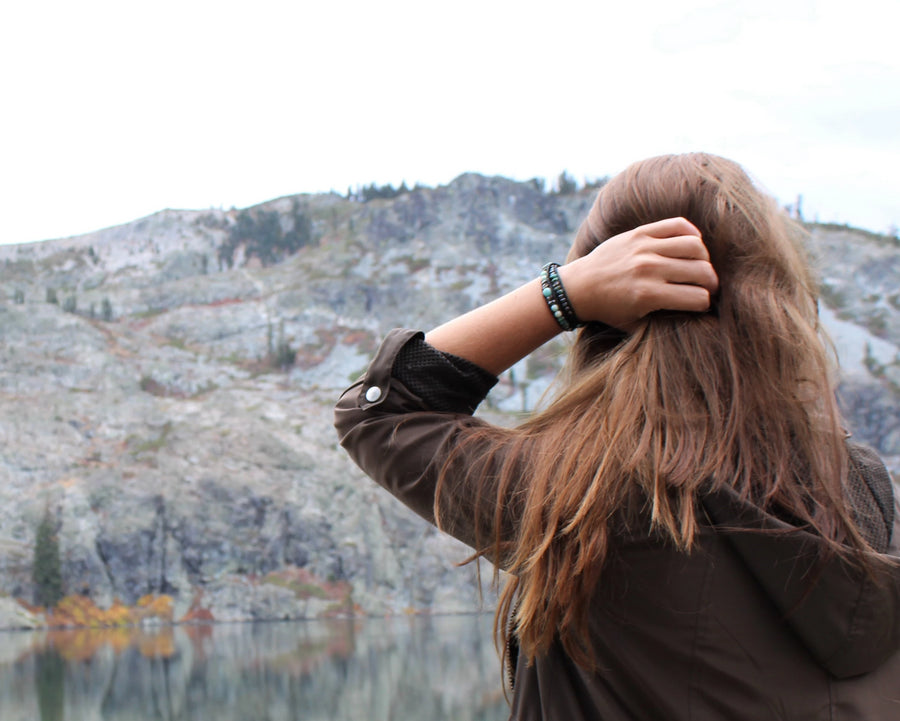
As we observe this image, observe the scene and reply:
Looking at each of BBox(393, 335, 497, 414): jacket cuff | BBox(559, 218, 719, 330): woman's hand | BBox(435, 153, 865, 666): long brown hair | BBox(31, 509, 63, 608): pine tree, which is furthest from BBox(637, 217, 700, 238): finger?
BBox(31, 509, 63, 608): pine tree

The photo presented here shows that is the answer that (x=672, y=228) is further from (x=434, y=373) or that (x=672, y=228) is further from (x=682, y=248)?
(x=434, y=373)

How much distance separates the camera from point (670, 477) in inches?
58.4

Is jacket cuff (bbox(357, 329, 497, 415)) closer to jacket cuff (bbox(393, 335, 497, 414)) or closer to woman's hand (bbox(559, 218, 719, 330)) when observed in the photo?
jacket cuff (bbox(393, 335, 497, 414))

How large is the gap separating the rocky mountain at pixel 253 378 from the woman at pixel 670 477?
2.26ft

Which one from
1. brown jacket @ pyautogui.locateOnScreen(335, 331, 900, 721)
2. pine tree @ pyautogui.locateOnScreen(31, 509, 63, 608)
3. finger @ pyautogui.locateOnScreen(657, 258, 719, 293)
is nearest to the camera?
brown jacket @ pyautogui.locateOnScreen(335, 331, 900, 721)

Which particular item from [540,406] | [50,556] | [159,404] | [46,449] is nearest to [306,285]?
[159,404]

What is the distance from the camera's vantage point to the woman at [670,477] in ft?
4.74

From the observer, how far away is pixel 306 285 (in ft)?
391

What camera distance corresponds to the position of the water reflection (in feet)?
110

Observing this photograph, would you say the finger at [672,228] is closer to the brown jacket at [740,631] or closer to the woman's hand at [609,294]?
the woman's hand at [609,294]

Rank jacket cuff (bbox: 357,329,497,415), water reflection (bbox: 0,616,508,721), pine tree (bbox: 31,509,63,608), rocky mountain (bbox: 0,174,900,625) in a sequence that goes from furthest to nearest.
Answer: rocky mountain (bbox: 0,174,900,625), pine tree (bbox: 31,509,63,608), water reflection (bbox: 0,616,508,721), jacket cuff (bbox: 357,329,497,415)

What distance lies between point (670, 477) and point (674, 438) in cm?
8

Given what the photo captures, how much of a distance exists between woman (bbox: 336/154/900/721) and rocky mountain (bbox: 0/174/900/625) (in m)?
0.69

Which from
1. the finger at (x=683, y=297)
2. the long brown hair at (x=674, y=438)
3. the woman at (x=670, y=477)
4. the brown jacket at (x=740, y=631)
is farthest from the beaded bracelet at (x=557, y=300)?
the brown jacket at (x=740, y=631)
